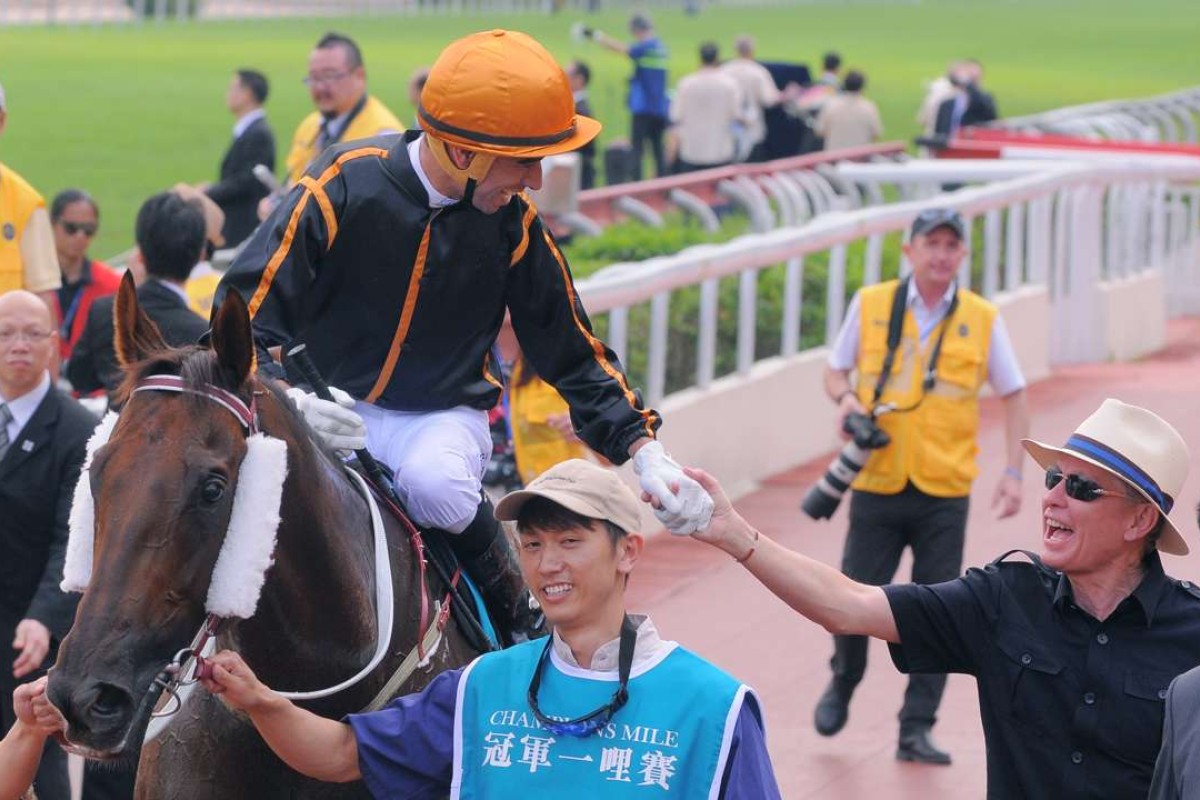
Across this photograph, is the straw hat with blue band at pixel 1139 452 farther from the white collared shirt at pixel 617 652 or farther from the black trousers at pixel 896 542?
the black trousers at pixel 896 542

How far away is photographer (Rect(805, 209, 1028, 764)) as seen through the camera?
7633 mm

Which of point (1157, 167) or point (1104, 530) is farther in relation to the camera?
point (1157, 167)

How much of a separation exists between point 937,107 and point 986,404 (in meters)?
11.4

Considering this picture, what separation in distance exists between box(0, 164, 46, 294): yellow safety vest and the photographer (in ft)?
10.1

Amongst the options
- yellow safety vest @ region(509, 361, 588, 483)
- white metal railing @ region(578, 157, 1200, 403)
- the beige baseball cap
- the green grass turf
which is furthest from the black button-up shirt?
the green grass turf

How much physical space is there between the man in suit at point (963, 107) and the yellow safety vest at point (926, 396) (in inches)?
629

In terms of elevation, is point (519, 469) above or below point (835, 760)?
above

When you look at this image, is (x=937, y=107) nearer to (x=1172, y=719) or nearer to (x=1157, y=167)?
(x=1157, y=167)

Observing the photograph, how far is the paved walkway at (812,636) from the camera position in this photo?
742cm

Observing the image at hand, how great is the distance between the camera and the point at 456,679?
376 cm

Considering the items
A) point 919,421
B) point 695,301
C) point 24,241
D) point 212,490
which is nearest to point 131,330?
point 212,490

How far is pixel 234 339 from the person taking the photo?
3846 mm

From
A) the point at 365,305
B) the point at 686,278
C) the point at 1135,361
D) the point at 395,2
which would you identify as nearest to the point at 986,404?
the point at 1135,361

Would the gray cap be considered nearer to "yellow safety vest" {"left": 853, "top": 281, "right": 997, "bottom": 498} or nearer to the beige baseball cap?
"yellow safety vest" {"left": 853, "top": 281, "right": 997, "bottom": 498}
